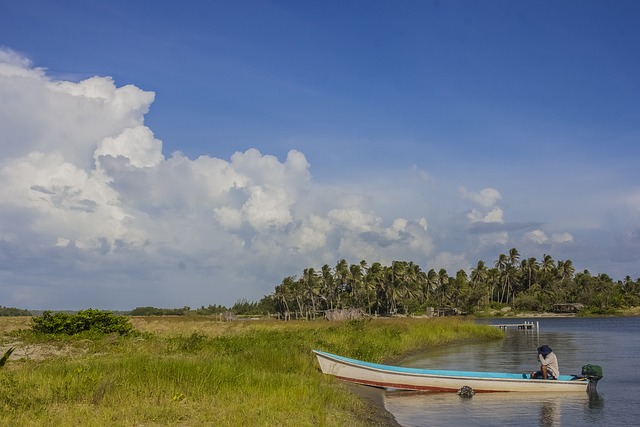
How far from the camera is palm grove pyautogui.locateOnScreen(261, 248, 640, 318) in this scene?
120 m

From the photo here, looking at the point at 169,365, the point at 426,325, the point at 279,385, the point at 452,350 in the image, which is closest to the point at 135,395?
the point at 169,365

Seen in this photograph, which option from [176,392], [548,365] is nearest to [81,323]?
[176,392]

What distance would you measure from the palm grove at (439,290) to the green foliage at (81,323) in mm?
86642

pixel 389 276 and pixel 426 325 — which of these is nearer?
pixel 426 325

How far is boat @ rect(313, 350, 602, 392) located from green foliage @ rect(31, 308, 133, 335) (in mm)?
12795

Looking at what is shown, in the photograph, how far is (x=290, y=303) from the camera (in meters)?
127

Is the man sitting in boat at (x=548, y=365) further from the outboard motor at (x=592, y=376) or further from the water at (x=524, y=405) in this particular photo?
the outboard motor at (x=592, y=376)

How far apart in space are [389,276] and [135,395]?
109749mm

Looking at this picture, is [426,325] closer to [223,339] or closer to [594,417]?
[223,339]

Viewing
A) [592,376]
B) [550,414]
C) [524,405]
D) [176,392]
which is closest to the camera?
[176,392]

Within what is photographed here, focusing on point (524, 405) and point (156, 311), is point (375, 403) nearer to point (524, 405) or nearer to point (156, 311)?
point (524, 405)

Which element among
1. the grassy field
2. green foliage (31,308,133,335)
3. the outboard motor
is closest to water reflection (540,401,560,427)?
the outboard motor

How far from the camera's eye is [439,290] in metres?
133

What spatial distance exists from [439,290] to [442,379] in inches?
4544
